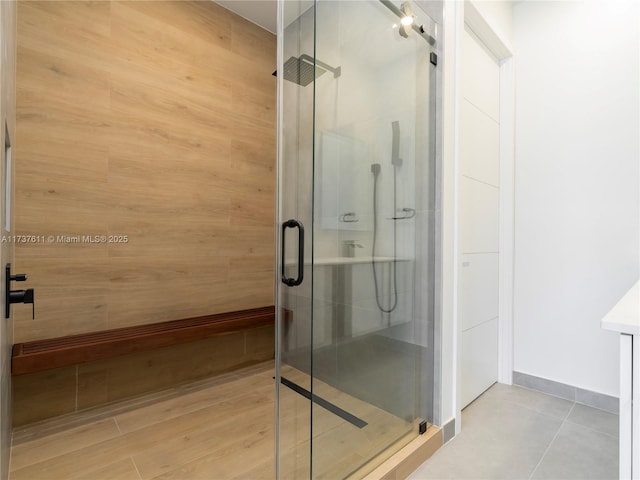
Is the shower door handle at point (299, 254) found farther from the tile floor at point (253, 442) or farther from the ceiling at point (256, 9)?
the ceiling at point (256, 9)

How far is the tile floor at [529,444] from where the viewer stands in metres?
1.53

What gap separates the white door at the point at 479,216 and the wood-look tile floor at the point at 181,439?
84 centimetres

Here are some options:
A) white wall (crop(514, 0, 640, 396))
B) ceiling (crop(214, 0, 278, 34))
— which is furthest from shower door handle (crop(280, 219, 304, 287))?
ceiling (crop(214, 0, 278, 34))

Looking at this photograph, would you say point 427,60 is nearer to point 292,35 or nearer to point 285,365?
point 292,35

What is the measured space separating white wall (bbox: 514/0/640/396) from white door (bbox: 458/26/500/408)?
0.64 feet

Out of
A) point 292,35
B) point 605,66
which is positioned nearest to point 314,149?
point 292,35

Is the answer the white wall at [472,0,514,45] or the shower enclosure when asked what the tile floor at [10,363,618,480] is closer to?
the shower enclosure

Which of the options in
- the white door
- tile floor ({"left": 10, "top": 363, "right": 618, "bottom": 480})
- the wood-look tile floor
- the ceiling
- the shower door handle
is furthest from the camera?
the ceiling

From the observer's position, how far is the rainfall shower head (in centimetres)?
120

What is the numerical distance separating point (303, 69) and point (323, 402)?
1194 mm

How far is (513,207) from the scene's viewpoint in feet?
8.06

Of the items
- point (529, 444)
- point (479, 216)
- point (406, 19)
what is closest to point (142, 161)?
point (406, 19)

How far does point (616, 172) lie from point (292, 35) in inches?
81.5

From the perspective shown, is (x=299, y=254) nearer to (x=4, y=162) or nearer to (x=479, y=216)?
(x=4, y=162)
